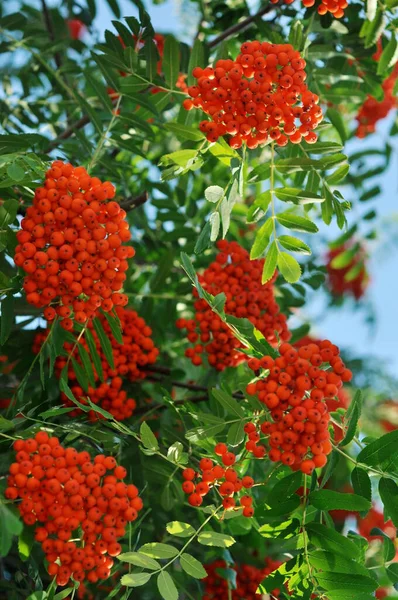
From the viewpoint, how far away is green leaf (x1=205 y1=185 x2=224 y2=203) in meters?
2.36

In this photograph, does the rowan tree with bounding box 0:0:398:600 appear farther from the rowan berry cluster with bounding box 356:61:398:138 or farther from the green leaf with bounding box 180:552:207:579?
the rowan berry cluster with bounding box 356:61:398:138

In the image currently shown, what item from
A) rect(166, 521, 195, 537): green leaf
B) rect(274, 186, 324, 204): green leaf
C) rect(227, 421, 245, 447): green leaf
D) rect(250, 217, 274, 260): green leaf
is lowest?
rect(166, 521, 195, 537): green leaf

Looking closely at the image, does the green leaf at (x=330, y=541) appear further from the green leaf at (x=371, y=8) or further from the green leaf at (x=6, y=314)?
the green leaf at (x=371, y=8)

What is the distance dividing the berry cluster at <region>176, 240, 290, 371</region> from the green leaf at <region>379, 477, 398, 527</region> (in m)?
0.71

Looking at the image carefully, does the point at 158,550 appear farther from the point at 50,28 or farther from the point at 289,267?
the point at 50,28

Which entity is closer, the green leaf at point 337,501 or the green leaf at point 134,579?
the green leaf at point 134,579

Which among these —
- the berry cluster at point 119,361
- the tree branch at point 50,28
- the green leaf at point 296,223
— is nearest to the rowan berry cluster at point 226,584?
the berry cluster at point 119,361

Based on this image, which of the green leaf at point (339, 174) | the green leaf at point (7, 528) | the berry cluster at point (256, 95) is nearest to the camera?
the green leaf at point (7, 528)

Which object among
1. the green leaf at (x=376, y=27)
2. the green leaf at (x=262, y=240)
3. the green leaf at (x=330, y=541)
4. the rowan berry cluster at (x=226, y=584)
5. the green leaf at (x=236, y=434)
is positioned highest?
the green leaf at (x=376, y=27)

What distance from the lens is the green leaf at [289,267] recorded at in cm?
253

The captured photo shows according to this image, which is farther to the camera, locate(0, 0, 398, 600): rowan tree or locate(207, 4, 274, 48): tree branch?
locate(207, 4, 274, 48): tree branch

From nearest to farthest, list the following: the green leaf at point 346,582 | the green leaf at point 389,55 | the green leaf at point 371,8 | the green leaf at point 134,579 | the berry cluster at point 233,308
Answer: the green leaf at point 134,579 < the green leaf at point 346,582 < the green leaf at point 371,8 < the berry cluster at point 233,308 < the green leaf at point 389,55

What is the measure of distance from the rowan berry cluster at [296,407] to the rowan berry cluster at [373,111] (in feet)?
5.97

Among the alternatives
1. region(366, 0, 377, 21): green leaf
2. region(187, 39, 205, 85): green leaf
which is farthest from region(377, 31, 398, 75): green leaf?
region(187, 39, 205, 85): green leaf
